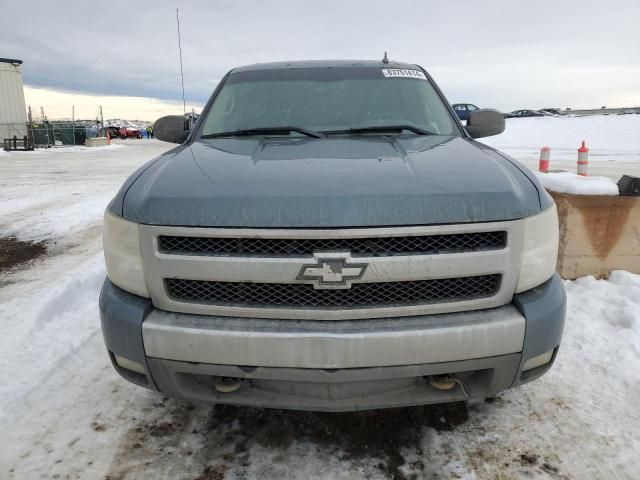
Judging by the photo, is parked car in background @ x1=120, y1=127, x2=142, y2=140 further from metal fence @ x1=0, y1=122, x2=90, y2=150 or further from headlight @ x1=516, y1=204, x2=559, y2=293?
headlight @ x1=516, y1=204, x2=559, y2=293

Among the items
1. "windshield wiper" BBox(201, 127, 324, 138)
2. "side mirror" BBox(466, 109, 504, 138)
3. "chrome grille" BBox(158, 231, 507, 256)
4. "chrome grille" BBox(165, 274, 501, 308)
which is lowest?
"chrome grille" BBox(165, 274, 501, 308)

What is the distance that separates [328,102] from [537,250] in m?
1.76

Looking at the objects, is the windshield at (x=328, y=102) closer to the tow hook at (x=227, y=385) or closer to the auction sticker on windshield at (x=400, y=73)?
the auction sticker on windshield at (x=400, y=73)

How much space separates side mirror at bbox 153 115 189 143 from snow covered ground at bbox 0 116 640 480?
1499 millimetres

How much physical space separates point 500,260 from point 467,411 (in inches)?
38.8

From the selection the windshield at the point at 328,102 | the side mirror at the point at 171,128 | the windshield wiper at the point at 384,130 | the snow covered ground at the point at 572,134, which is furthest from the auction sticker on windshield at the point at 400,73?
the snow covered ground at the point at 572,134

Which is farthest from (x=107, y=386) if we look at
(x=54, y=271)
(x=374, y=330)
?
(x=54, y=271)

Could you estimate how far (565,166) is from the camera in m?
14.9

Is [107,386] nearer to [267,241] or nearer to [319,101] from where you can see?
[267,241]

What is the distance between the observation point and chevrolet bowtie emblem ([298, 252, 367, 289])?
1.85m

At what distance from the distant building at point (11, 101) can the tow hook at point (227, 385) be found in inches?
1251

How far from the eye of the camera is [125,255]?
80.2 inches

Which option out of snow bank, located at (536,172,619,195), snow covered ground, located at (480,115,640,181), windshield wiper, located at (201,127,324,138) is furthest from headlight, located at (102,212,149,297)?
snow covered ground, located at (480,115,640,181)

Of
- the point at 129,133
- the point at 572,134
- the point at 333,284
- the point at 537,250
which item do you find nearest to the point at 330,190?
the point at 333,284
